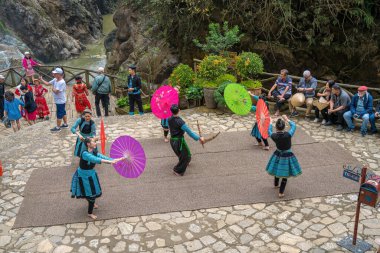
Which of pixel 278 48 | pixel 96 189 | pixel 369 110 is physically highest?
pixel 278 48

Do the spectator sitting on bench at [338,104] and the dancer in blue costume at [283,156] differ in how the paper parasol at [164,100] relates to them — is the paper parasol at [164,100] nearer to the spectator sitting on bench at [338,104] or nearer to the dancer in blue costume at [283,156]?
the dancer in blue costume at [283,156]

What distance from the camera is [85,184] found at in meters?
6.62

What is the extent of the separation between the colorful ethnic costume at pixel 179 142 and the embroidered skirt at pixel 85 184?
6.47 feet

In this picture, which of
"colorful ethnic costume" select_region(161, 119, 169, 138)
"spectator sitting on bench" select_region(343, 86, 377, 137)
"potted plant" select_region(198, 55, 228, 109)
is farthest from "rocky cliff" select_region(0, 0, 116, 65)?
"spectator sitting on bench" select_region(343, 86, 377, 137)

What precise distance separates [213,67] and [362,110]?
410 cm

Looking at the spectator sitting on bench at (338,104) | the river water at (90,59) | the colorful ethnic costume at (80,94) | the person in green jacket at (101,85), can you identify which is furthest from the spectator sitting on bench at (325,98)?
the river water at (90,59)

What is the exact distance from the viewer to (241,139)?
9.98 meters

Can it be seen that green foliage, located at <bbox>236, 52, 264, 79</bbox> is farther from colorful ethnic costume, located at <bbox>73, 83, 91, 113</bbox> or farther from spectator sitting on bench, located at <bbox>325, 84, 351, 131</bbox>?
colorful ethnic costume, located at <bbox>73, 83, 91, 113</bbox>

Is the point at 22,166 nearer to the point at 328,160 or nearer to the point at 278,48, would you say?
the point at 328,160

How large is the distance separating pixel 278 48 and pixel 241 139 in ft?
17.7

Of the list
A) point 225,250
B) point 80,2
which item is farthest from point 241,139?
point 80,2

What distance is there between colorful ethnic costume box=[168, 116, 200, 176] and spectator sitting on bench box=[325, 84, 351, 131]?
14.0 ft

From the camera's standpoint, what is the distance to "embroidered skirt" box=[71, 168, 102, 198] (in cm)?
661

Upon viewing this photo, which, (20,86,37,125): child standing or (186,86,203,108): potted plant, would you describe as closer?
(20,86,37,125): child standing
